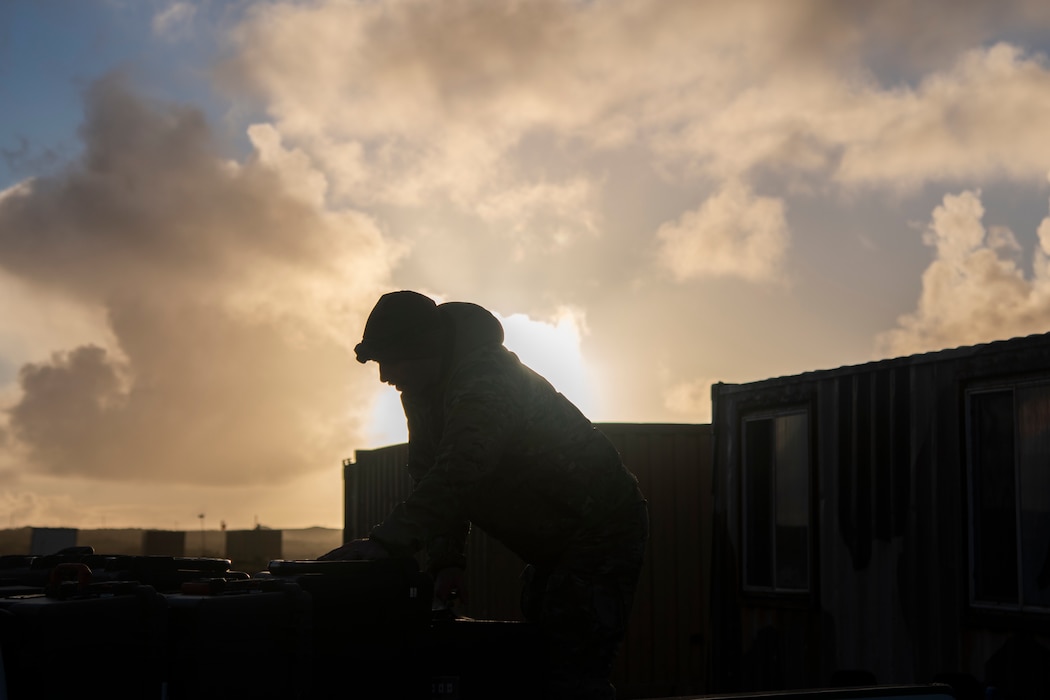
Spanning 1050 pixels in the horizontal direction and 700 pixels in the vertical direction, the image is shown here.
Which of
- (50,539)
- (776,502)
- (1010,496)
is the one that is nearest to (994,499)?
(1010,496)

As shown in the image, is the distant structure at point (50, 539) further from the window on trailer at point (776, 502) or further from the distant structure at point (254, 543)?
the distant structure at point (254, 543)

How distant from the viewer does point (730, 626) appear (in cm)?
1104

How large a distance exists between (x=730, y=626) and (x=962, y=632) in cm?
294

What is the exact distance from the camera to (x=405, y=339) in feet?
11.7

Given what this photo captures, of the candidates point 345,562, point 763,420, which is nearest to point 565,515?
point 345,562

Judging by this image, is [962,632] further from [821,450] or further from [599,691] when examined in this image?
[599,691]

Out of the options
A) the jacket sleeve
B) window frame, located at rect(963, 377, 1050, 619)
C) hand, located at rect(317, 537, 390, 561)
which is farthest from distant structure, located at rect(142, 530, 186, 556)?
hand, located at rect(317, 537, 390, 561)

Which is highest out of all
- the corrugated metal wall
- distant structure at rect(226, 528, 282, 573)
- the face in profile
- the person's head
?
the person's head

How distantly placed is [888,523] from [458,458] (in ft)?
22.7

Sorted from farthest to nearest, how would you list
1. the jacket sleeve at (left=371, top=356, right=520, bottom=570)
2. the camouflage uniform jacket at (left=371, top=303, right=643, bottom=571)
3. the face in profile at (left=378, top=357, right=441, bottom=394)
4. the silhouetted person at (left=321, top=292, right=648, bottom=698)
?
the face in profile at (left=378, top=357, right=441, bottom=394) → the camouflage uniform jacket at (left=371, top=303, right=643, bottom=571) → the silhouetted person at (left=321, top=292, right=648, bottom=698) → the jacket sleeve at (left=371, top=356, right=520, bottom=570)

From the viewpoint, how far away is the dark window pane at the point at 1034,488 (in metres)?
7.94

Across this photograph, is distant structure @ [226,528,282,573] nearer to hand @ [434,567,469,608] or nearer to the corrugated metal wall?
the corrugated metal wall

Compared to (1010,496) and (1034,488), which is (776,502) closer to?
(1010,496)

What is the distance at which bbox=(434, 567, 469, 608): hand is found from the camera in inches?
139
